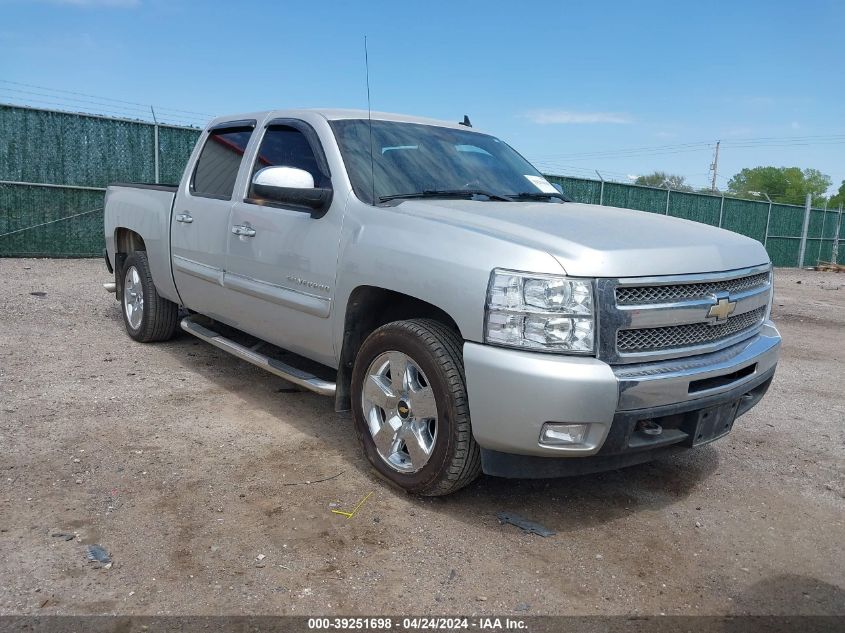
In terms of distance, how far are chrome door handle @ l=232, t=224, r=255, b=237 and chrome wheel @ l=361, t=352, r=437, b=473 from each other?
4.47 ft

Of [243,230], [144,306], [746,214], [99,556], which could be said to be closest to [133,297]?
[144,306]

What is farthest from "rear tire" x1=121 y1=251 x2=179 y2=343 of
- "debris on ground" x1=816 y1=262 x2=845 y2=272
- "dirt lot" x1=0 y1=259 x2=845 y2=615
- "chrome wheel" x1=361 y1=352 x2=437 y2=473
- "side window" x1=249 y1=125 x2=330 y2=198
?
"debris on ground" x1=816 y1=262 x2=845 y2=272

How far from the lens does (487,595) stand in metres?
2.71

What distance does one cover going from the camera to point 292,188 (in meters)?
3.81

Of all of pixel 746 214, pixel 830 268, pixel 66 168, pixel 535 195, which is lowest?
pixel 830 268

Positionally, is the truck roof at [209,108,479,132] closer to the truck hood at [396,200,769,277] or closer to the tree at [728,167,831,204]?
the truck hood at [396,200,769,277]

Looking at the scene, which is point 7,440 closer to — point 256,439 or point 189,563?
point 256,439

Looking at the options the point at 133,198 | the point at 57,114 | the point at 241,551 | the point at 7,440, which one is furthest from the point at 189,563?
the point at 57,114

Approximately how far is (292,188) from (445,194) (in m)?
0.83

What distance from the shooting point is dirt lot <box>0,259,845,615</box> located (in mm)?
2703

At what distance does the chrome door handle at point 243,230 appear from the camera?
4.40 meters

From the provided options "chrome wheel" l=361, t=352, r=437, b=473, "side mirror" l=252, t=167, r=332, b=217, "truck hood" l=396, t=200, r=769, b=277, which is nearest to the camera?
"truck hood" l=396, t=200, r=769, b=277

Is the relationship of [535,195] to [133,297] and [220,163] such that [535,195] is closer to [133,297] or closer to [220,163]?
[220,163]

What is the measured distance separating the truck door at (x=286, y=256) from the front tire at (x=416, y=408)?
0.45 m
